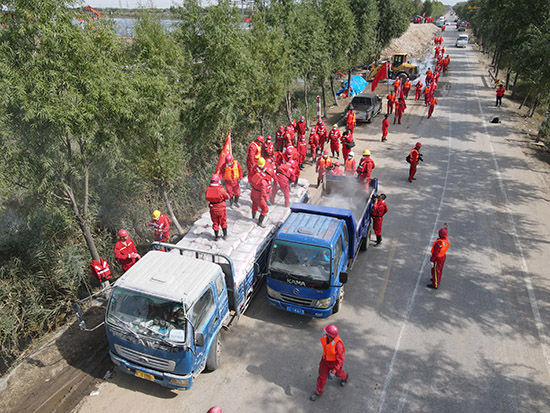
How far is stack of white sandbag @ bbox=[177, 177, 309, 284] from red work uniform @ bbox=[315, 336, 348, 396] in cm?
237

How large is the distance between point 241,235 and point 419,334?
15.3ft

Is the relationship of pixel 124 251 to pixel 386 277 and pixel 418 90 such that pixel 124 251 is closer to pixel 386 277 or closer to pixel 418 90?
pixel 386 277

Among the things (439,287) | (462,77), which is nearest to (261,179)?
(439,287)

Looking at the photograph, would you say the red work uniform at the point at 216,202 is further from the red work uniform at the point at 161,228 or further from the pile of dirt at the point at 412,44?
the pile of dirt at the point at 412,44

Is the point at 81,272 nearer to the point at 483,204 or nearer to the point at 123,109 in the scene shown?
the point at 123,109

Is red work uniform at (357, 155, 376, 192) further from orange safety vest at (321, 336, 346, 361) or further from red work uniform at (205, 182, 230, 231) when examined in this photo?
orange safety vest at (321, 336, 346, 361)

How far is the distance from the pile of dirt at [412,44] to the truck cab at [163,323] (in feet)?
166

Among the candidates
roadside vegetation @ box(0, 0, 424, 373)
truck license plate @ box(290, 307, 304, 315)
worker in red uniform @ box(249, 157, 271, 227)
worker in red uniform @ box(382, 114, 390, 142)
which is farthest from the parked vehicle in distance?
truck license plate @ box(290, 307, 304, 315)

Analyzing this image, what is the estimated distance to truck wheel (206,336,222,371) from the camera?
23.4 feet

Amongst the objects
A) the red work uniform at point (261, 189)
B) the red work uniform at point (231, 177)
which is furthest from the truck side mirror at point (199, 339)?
the red work uniform at point (231, 177)

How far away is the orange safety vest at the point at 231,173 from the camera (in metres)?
11.2

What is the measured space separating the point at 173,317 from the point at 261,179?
15.4ft

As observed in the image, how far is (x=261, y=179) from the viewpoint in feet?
33.1

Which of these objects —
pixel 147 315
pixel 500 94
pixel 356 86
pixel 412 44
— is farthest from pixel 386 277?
pixel 412 44
